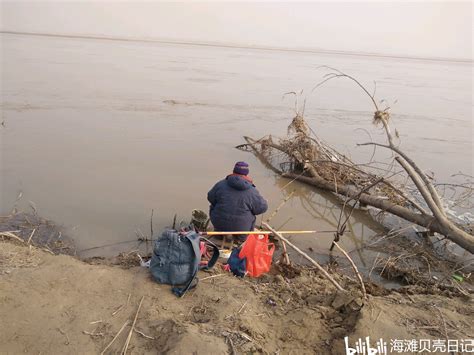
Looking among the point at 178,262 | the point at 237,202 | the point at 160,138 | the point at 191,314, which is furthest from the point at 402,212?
the point at 160,138

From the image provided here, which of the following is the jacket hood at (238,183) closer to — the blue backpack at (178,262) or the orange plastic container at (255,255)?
the orange plastic container at (255,255)

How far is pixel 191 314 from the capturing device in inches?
137

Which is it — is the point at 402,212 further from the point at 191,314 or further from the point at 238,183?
the point at 191,314

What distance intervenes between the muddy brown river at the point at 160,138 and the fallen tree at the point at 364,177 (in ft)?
1.15

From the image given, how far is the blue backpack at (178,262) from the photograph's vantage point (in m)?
3.76

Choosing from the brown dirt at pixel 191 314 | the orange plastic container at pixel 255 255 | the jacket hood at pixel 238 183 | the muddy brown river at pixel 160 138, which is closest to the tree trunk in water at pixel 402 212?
the muddy brown river at pixel 160 138

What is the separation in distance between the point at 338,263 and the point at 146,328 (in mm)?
2887

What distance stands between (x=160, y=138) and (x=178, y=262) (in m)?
6.12

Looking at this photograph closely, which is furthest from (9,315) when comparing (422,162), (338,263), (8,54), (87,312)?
(8,54)

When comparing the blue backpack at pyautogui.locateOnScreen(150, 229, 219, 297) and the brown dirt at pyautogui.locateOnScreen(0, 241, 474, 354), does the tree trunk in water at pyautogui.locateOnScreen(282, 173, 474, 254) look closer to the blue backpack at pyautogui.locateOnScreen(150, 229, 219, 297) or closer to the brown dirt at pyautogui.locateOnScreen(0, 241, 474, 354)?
the brown dirt at pyautogui.locateOnScreen(0, 241, 474, 354)

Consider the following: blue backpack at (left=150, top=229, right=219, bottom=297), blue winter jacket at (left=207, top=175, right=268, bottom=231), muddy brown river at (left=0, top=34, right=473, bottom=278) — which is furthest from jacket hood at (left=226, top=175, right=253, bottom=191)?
muddy brown river at (left=0, top=34, right=473, bottom=278)

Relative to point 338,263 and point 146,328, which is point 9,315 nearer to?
point 146,328

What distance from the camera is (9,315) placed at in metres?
3.22

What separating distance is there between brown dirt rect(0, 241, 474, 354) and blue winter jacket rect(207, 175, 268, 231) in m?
0.95
